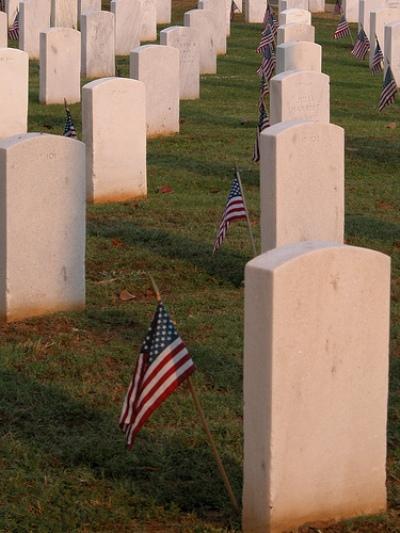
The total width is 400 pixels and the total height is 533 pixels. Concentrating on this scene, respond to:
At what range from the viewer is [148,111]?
51.2 feet

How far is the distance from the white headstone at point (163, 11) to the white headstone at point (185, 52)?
10793 mm

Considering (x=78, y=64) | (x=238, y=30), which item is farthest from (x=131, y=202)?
(x=238, y=30)

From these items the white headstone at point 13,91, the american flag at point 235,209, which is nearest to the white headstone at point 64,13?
the white headstone at point 13,91

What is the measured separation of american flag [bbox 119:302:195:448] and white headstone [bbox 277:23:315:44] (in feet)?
55.2

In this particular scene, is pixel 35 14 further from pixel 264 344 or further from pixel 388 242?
pixel 264 344

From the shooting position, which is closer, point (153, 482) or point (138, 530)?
point (138, 530)

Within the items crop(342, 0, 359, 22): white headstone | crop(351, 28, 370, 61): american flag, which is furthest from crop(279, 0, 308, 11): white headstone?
crop(351, 28, 370, 61): american flag

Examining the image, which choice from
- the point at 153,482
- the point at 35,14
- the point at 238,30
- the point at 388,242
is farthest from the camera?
the point at 238,30

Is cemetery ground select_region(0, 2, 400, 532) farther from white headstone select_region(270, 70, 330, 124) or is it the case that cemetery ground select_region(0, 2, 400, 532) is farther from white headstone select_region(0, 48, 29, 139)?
white headstone select_region(0, 48, 29, 139)

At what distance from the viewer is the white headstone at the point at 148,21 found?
86.7 feet

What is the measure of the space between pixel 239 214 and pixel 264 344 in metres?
4.23

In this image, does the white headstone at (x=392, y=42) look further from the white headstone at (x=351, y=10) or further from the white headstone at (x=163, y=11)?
the white headstone at (x=163, y=11)

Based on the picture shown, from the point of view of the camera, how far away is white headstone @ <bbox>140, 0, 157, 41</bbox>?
2644cm

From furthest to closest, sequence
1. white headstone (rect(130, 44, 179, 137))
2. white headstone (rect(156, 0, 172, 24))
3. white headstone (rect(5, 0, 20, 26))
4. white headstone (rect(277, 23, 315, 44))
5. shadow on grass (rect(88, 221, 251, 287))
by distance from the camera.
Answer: white headstone (rect(156, 0, 172, 24)) → white headstone (rect(5, 0, 20, 26)) → white headstone (rect(277, 23, 315, 44)) → white headstone (rect(130, 44, 179, 137)) → shadow on grass (rect(88, 221, 251, 287))
